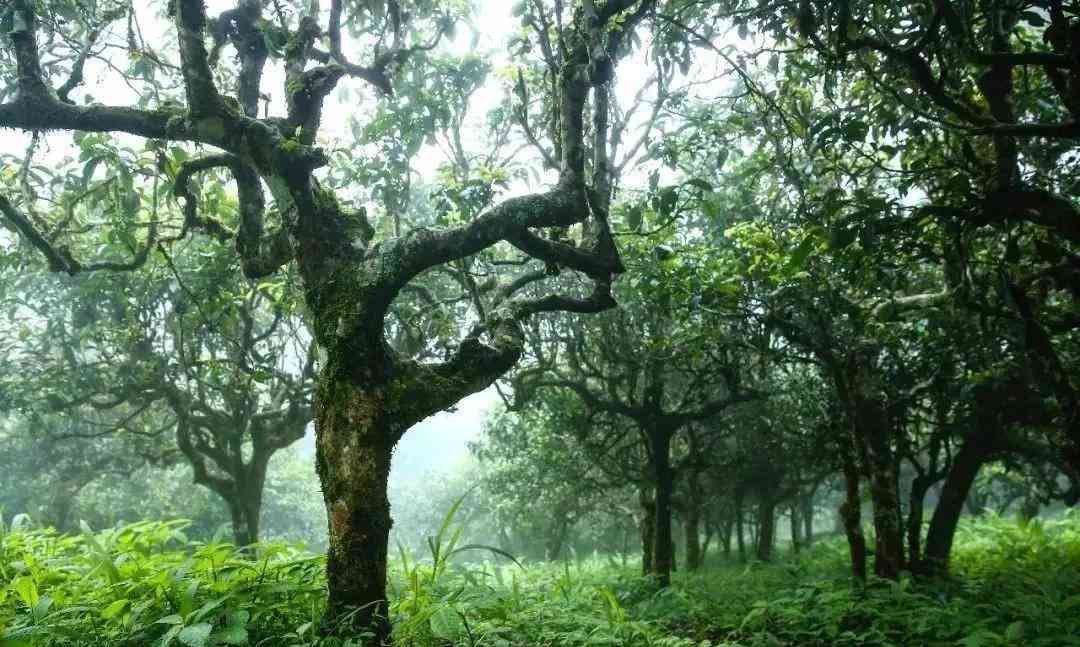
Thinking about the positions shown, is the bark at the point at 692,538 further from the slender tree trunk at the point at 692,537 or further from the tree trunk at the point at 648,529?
the tree trunk at the point at 648,529

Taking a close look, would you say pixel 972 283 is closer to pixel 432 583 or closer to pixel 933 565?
pixel 432 583

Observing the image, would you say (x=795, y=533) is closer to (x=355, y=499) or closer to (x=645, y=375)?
(x=645, y=375)

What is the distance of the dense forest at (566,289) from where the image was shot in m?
4.97

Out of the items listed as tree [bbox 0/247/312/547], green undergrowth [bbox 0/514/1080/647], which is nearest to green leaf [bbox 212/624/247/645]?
green undergrowth [bbox 0/514/1080/647]

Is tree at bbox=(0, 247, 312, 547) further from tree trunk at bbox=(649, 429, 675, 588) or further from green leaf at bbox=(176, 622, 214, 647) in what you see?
green leaf at bbox=(176, 622, 214, 647)

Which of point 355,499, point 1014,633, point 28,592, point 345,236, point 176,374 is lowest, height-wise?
point 1014,633

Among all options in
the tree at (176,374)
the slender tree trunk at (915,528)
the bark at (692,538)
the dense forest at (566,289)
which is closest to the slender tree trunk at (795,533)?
the bark at (692,538)

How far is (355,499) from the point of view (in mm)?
4906

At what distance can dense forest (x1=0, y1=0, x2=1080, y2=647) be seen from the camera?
4973mm

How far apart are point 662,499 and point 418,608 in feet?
29.4

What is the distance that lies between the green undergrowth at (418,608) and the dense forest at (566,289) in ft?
0.14

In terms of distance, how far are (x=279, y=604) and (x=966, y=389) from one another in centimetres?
836

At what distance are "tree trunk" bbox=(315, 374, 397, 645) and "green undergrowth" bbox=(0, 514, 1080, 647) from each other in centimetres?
27

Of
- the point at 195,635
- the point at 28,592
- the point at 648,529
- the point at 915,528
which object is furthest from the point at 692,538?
the point at 195,635
